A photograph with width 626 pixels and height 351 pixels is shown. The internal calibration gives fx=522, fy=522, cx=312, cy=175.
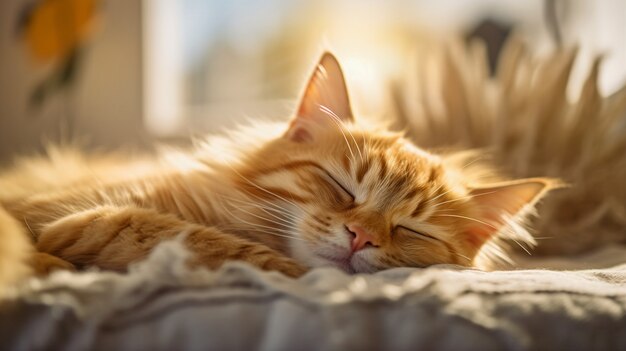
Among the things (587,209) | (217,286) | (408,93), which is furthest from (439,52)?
(217,286)

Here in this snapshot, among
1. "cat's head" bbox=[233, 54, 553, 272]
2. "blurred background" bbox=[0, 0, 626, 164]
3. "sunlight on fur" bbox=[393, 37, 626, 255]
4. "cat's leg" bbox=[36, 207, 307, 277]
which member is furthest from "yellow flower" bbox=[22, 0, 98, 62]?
"cat's leg" bbox=[36, 207, 307, 277]

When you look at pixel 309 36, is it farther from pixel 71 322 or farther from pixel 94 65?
pixel 71 322

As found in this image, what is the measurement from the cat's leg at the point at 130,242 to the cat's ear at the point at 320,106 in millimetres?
413

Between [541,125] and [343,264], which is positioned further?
[541,125]

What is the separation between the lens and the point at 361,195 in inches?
44.9

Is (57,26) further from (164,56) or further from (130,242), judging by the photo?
(130,242)

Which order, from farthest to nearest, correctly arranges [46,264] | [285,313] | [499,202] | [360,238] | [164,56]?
[164,56] < [499,202] < [360,238] < [46,264] < [285,313]

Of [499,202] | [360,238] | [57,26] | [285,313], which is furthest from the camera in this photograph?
[57,26]

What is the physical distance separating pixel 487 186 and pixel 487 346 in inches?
23.4

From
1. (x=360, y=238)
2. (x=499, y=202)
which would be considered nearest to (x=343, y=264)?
(x=360, y=238)

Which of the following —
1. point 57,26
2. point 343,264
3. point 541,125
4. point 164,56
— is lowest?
point 343,264

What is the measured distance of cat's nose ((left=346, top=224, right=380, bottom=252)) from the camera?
102 cm

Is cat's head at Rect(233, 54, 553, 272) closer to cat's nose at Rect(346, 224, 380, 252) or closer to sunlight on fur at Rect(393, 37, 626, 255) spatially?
cat's nose at Rect(346, 224, 380, 252)

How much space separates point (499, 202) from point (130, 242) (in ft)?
2.77
